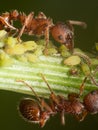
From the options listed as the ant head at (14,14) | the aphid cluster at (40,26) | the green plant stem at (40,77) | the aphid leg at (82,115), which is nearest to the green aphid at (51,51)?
the green plant stem at (40,77)

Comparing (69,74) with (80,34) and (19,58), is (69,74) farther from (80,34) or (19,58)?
(80,34)

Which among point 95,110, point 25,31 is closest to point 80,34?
point 25,31

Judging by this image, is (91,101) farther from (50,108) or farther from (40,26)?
(40,26)

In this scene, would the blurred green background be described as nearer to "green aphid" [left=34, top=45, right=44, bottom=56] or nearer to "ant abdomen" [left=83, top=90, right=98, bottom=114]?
"ant abdomen" [left=83, top=90, right=98, bottom=114]

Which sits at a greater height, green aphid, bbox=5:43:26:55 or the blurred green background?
green aphid, bbox=5:43:26:55

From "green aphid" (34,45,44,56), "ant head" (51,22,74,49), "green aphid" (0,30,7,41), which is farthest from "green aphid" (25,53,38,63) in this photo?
"ant head" (51,22,74,49)

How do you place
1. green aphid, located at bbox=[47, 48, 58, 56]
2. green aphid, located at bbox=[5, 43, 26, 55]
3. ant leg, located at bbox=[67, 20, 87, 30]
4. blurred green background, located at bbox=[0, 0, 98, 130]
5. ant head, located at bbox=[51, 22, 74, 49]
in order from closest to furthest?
green aphid, located at bbox=[5, 43, 26, 55]
green aphid, located at bbox=[47, 48, 58, 56]
ant head, located at bbox=[51, 22, 74, 49]
ant leg, located at bbox=[67, 20, 87, 30]
blurred green background, located at bbox=[0, 0, 98, 130]
